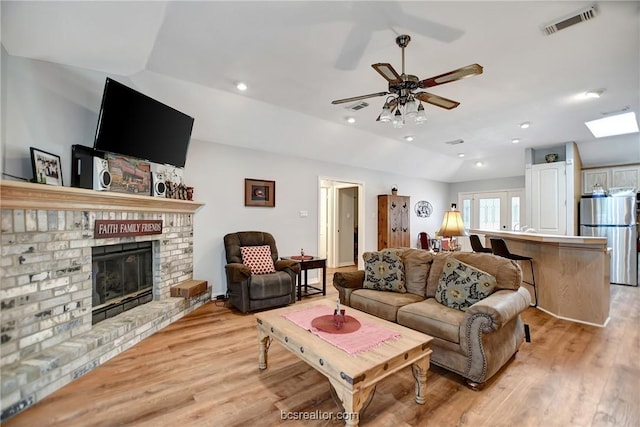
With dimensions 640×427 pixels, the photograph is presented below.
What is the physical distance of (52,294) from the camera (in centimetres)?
235

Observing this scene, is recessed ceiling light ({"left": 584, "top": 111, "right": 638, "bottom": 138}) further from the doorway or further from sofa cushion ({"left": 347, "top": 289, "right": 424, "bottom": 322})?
the doorway

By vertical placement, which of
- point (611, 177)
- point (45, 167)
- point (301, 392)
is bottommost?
point (301, 392)

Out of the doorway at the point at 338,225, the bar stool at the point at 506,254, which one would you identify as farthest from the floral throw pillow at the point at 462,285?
the doorway at the point at 338,225

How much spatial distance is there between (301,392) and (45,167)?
2.75 m

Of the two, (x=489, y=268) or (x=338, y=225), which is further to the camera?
(x=338, y=225)

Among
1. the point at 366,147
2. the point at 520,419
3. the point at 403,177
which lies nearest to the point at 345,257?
the point at 403,177

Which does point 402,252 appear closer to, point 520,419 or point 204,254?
point 520,419

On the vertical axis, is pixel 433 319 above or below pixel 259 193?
below

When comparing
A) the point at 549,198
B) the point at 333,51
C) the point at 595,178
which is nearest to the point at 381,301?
the point at 333,51

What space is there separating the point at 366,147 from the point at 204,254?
357 cm

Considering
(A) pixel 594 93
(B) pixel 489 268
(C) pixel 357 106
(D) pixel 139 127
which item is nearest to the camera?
(B) pixel 489 268

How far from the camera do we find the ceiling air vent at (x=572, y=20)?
7.02 ft

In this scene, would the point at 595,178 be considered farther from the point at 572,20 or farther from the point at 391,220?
the point at 572,20

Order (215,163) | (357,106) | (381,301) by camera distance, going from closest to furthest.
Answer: (381,301)
(357,106)
(215,163)
